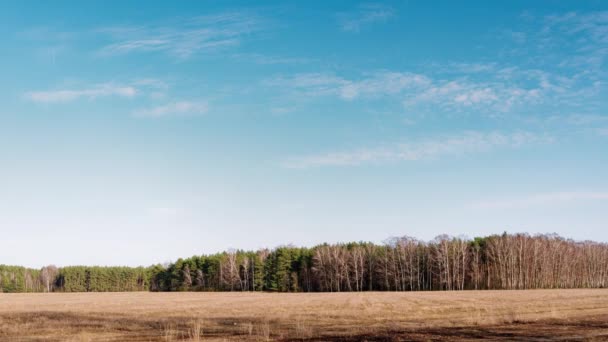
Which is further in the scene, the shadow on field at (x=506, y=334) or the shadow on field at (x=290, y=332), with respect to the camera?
the shadow on field at (x=290, y=332)

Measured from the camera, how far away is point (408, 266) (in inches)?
5005

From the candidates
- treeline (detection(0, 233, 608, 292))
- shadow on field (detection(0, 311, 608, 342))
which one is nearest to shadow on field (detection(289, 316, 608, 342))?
shadow on field (detection(0, 311, 608, 342))

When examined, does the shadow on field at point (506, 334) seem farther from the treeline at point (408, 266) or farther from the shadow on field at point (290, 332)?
the treeline at point (408, 266)

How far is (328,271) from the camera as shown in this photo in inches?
5315

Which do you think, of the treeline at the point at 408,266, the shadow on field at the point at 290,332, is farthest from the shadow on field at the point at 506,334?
the treeline at the point at 408,266

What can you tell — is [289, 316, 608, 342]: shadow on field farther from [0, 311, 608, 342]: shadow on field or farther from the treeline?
the treeline

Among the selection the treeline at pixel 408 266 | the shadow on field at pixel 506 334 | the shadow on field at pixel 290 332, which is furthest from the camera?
the treeline at pixel 408 266

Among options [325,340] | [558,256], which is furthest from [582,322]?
[558,256]

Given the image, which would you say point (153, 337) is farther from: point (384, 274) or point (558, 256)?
point (558, 256)

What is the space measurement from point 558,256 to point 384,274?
→ 41.7m

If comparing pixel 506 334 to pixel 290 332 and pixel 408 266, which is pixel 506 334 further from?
pixel 408 266

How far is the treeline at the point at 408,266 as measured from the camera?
120 meters

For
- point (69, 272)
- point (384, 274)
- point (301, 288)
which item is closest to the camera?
point (384, 274)

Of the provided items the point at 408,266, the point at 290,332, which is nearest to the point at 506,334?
the point at 290,332
